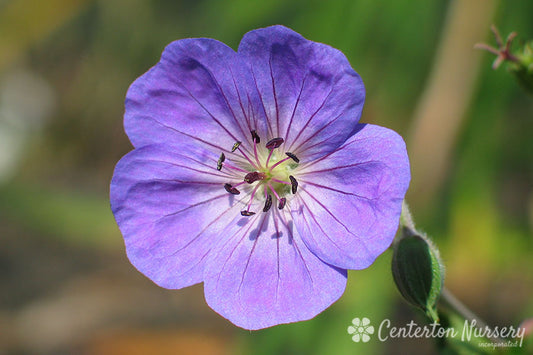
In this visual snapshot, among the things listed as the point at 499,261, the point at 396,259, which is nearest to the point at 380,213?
the point at 396,259

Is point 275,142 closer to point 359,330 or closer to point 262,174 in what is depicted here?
point 262,174

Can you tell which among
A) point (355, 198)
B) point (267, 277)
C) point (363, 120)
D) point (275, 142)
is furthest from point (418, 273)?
point (363, 120)

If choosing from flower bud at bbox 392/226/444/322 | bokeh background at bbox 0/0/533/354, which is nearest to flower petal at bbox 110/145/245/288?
flower bud at bbox 392/226/444/322

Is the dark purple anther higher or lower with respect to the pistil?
higher

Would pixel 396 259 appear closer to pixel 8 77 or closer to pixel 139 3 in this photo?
pixel 139 3

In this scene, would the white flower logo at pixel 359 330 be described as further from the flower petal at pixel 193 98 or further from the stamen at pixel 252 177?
the flower petal at pixel 193 98

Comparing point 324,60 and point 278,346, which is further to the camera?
point 278,346

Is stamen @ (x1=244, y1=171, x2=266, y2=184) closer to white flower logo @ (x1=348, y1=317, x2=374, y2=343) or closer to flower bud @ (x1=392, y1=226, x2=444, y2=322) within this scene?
flower bud @ (x1=392, y1=226, x2=444, y2=322)
